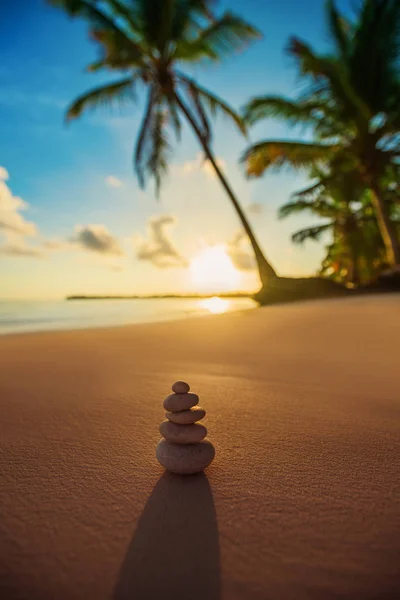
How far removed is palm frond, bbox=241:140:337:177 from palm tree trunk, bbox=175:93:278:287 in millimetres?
1257

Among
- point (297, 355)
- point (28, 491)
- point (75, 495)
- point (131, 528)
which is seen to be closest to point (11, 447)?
point (28, 491)

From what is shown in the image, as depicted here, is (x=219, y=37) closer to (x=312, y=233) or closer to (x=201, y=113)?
(x=201, y=113)

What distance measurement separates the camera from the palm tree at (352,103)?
1052 cm

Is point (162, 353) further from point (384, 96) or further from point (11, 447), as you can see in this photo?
point (384, 96)

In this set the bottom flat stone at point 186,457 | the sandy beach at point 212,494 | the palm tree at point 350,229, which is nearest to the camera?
the sandy beach at point 212,494

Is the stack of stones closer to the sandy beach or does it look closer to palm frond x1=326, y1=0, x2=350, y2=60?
the sandy beach

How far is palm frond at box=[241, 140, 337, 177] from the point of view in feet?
36.5

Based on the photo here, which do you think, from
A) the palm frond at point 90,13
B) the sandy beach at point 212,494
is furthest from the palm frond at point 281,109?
the sandy beach at point 212,494

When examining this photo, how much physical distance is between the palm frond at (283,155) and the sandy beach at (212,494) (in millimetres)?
10432

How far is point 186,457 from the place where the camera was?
1.08m

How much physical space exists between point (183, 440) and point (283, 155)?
39.4ft

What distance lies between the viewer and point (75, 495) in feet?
3.23

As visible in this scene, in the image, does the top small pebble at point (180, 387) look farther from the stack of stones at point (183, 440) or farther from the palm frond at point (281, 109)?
the palm frond at point (281, 109)

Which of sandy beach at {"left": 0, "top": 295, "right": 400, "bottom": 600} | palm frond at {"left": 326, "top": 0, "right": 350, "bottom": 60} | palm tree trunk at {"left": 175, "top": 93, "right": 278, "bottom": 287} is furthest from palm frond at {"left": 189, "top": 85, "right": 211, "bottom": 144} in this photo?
sandy beach at {"left": 0, "top": 295, "right": 400, "bottom": 600}
